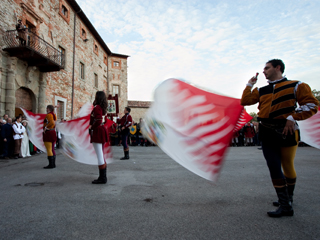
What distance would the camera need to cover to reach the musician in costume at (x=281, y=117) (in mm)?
2523

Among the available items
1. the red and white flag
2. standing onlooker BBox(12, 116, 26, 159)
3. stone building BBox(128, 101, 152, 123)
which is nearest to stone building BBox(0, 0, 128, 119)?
standing onlooker BBox(12, 116, 26, 159)

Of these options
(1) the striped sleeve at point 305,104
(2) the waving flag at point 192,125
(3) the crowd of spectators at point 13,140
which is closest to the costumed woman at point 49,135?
(3) the crowd of spectators at point 13,140

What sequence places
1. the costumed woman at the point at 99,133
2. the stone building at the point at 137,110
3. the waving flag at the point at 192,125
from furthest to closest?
the stone building at the point at 137,110 < the costumed woman at the point at 99,133 < the waving flag at the point at 192,125

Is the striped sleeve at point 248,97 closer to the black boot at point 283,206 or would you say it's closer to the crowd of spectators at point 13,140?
the black boot at point 283,206

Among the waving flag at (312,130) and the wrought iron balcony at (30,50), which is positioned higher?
the wrought iron balcony at (30,50)

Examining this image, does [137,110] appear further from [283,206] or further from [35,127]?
[283,206]

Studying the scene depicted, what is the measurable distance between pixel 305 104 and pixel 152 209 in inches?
91.5

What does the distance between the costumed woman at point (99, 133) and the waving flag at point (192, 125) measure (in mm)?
1963

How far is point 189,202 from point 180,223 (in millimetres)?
760

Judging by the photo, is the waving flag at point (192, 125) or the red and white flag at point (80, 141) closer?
the waving flag at point (192, 125)

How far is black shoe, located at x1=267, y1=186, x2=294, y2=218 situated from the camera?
8.52 feet

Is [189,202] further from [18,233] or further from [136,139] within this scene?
[136,139]

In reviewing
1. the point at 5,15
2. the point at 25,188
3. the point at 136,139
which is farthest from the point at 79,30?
the point at 25,188

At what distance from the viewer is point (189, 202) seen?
3152mm
